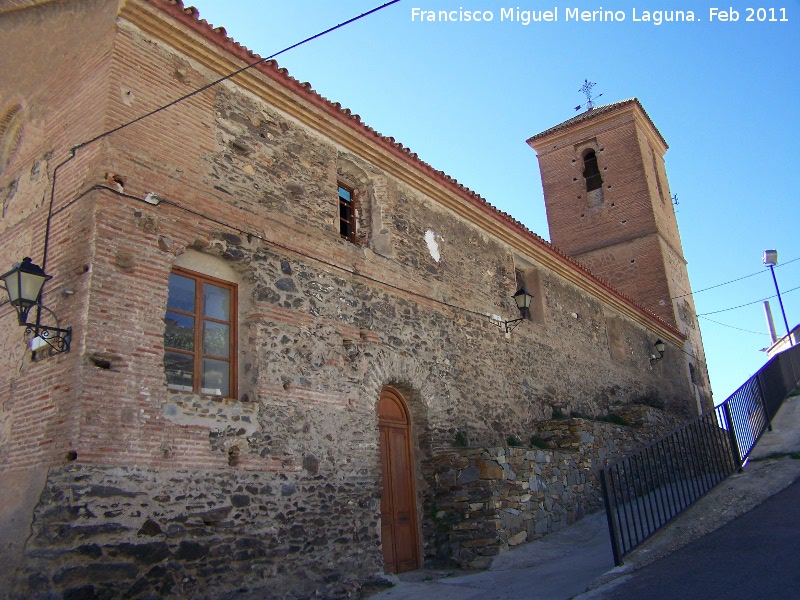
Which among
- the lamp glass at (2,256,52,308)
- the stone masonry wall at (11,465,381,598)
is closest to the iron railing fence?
the stone masonry wall at (11,465,381,598)

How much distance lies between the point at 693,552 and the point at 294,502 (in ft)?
13.1

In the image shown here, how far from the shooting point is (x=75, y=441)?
18.0 ft

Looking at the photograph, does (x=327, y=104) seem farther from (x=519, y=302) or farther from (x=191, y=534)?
(x=191, y=534)

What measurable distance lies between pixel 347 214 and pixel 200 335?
336 centimetres

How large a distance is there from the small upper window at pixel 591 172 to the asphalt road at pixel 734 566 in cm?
1918

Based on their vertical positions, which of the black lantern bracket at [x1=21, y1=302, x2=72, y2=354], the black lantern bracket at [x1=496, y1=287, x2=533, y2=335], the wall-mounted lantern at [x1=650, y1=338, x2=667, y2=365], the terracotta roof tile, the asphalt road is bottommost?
the asphalt road

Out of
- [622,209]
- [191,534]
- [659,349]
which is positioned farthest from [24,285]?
[622,209]

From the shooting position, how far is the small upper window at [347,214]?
9469 mm

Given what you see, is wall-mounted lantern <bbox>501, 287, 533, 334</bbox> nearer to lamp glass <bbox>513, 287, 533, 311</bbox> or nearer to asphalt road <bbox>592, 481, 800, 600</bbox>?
lamp glass <bbox>513, 287, 533, 311</bbox>

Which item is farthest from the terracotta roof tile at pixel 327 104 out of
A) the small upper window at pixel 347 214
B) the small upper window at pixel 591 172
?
the small upper window at pixel 591 172

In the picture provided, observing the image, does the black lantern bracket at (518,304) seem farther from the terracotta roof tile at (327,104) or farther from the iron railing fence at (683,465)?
the iron railing fence at (683,465)

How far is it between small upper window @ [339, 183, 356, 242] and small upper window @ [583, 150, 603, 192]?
56.1 feet

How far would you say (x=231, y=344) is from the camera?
729cm

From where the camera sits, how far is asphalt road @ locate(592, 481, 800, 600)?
4.91 m
